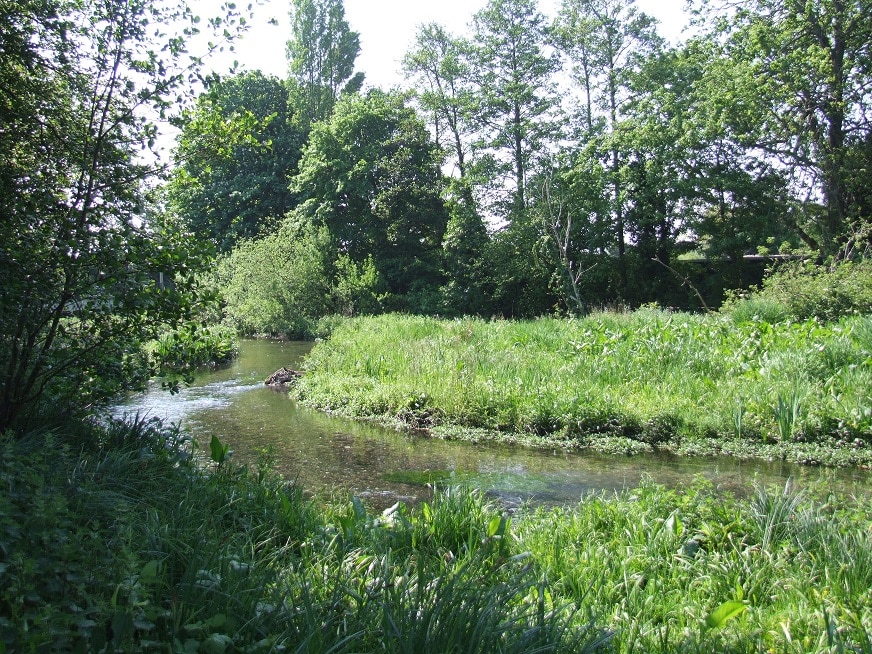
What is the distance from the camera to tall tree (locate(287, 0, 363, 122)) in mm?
40219

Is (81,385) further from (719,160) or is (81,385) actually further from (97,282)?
(719,160)

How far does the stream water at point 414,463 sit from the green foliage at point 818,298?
24.3ft

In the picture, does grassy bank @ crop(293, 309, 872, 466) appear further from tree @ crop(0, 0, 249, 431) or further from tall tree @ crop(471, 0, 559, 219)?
tall tree @ crop(471, 0, 559, 219)

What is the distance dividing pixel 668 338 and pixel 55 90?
996 centimetres

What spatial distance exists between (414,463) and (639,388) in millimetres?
3988

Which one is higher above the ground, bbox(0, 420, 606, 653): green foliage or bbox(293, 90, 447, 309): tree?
bbox(293, 90, 447, 309): tree

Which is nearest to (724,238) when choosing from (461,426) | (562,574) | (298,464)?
(461,426)

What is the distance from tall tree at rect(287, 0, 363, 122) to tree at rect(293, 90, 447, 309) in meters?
7.73

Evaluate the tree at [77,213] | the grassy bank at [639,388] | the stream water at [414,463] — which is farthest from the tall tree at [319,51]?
the tree at [77,213]

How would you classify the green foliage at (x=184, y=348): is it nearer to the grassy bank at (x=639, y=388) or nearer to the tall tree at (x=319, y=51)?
the grassy bank at (x=639, y=388)

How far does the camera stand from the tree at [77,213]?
Result: 15.1 feet

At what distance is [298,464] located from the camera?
7.75 m

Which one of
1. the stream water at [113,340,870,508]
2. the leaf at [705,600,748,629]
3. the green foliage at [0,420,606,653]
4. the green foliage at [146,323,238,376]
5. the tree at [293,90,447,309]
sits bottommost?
the stream water at [113,340,870,508]

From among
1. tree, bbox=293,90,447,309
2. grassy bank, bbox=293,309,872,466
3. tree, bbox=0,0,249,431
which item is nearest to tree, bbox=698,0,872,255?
grassy bank, bbox=293,309,872,466
